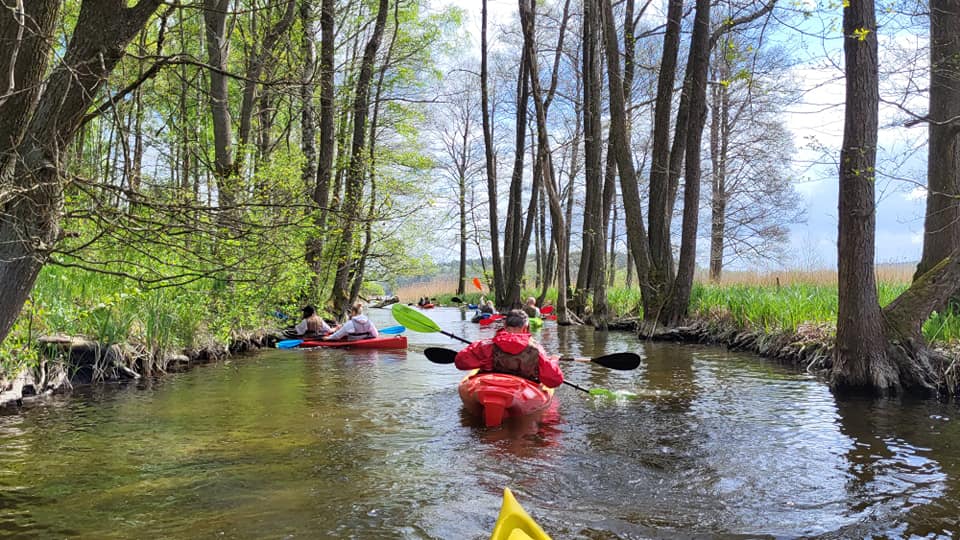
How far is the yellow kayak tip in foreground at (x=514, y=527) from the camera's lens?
238cm

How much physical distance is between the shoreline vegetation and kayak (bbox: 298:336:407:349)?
1.12m

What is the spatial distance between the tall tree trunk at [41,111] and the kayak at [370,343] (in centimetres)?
911

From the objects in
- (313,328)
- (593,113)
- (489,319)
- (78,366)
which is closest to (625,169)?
(593,113)

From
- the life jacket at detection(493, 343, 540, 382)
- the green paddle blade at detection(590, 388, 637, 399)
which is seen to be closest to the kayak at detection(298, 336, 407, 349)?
the green paddle blade at detection(590, 388, 637, 399)

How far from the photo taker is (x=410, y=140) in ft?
69.6

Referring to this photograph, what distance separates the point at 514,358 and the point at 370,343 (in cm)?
613

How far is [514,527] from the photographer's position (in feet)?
7.98

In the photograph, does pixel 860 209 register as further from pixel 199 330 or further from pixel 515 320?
pixel 199 330

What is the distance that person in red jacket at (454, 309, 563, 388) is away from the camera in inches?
256

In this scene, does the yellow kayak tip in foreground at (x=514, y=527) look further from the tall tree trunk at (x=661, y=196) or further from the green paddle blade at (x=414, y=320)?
the tall tree trunk at (x=661, y=196)

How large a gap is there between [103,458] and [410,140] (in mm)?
17311

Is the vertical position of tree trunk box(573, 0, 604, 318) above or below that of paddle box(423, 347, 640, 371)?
above

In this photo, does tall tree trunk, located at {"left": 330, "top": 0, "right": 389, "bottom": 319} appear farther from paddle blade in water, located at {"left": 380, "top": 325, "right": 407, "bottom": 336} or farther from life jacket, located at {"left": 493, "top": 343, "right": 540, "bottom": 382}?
life jacket, located at {"left": 493, "top": 343, "right": 540, "bottom": 382}

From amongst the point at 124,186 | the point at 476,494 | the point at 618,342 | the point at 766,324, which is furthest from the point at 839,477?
the point at 618,342
